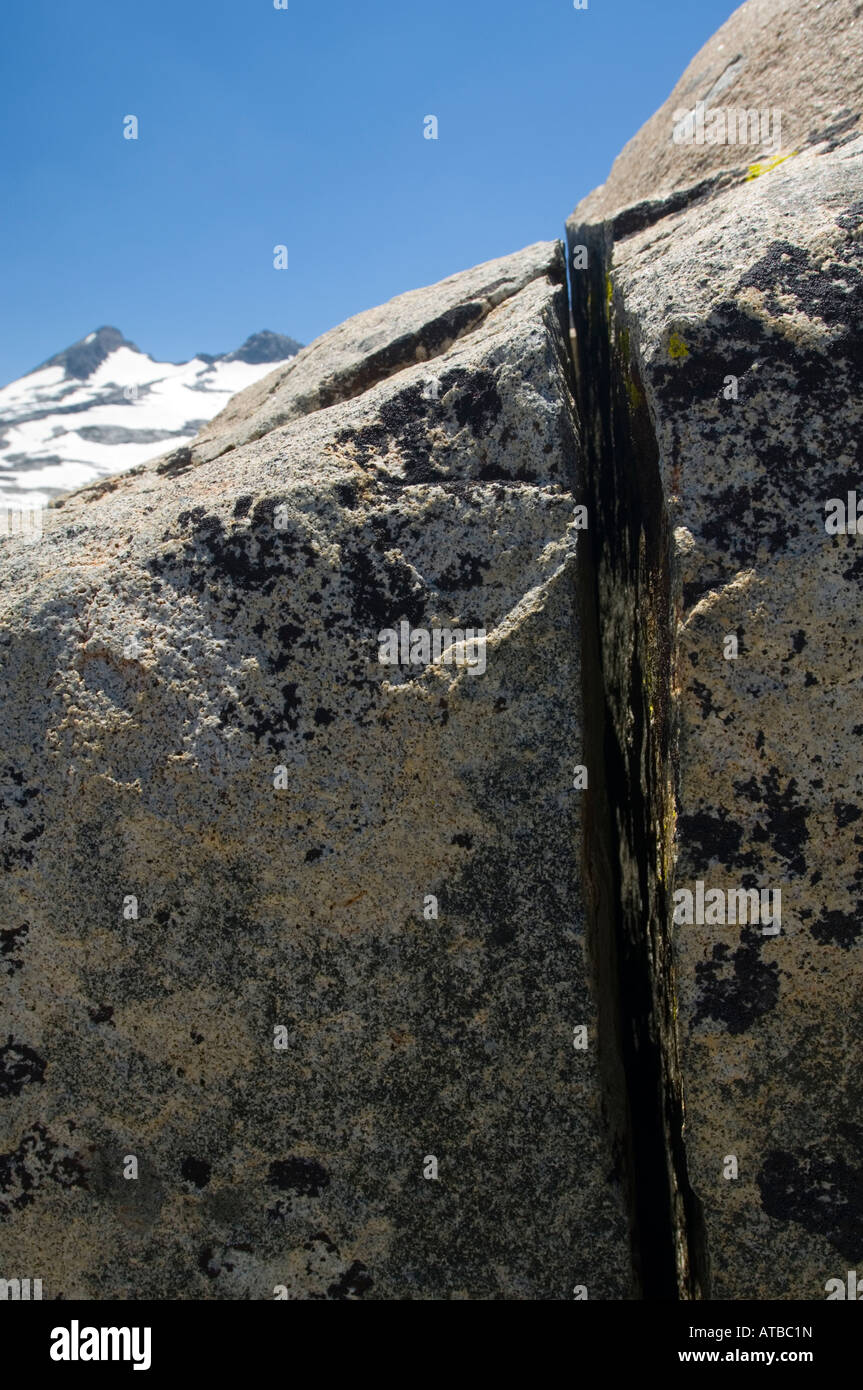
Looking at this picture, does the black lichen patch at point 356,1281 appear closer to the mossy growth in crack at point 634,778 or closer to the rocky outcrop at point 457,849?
the rocky outcrop at point 457,849

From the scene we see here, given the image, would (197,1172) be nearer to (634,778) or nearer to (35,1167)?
(35,1167)

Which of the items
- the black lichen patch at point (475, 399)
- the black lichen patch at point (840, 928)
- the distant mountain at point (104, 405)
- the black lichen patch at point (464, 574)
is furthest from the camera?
the distant mountain at point (104, 405)

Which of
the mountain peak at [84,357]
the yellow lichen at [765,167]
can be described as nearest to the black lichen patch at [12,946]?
the yellow lichen at [765,167]

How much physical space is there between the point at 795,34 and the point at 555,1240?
4963 mm

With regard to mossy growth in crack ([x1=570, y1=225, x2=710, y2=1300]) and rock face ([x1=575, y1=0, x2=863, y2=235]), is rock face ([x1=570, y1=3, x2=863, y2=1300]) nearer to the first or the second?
mossy growth in crack ([x1=570, y1=225, x2=710, y2=1300])

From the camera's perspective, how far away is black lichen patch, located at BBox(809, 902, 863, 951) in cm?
293

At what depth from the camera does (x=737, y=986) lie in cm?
298

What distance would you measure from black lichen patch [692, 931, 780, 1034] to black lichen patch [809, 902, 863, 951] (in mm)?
165

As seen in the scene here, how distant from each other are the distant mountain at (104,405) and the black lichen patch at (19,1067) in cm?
2527

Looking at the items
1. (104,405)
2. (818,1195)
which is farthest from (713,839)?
(104,405)

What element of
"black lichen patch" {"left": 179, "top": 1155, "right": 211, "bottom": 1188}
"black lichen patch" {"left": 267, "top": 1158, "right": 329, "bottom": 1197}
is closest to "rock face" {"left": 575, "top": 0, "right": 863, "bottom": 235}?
"black lichen patch" {"left": 267, "top": 1158, "right": 329, "bottom": 1197}

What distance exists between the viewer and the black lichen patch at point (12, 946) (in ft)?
10.8

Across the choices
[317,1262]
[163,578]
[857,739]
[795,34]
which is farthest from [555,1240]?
[795,34]
